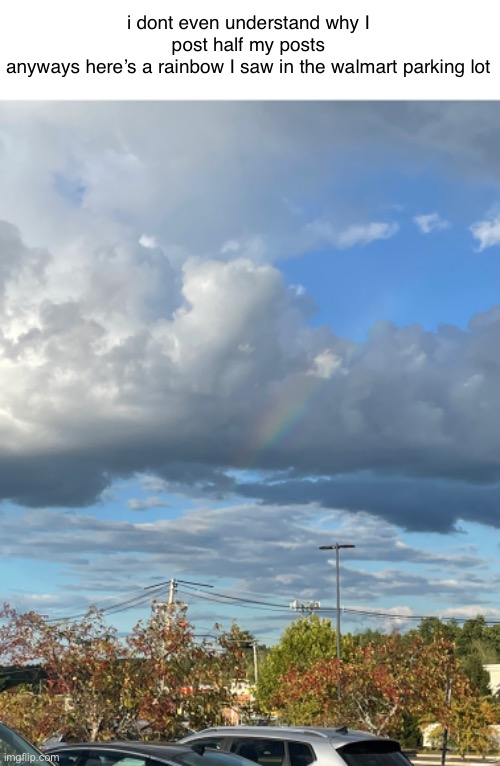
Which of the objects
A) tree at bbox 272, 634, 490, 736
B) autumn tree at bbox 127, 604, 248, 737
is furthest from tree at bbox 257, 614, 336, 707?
autumn tree at bbox 127, 604, 248, 737

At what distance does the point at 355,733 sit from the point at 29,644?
12.5m

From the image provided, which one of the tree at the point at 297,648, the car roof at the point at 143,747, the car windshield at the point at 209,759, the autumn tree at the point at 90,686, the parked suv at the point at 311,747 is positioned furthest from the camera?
the tree at the point at 297,648

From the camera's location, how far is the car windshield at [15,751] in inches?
275

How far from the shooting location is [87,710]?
2019cm

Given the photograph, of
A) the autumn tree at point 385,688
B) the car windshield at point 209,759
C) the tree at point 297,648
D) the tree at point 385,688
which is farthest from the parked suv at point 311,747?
the tree at point 297,648

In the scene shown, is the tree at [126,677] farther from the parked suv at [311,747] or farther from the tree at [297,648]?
the tree at [297,648]

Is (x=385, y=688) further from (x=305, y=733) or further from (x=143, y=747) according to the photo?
(x=143, y=747)

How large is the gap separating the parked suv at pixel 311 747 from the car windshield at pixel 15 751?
3595 mm

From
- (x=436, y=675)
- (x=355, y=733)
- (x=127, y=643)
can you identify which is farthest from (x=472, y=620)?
(x=355, y=733)

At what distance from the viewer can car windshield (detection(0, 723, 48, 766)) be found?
22.9ft

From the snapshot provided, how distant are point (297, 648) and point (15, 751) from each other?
6075cm

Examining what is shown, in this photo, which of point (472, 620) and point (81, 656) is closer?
point (81, 656)

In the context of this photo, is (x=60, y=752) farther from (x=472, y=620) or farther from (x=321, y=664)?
(x=472, y=620)
